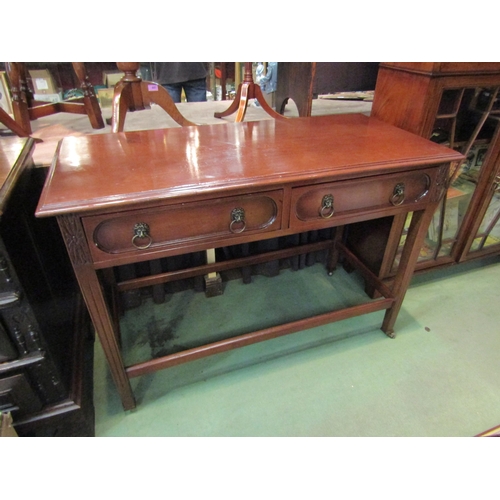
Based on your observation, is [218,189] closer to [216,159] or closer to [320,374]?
[216,159]

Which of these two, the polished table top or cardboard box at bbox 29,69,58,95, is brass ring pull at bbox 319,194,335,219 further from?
cardboard box at bbox 29,69,58,95

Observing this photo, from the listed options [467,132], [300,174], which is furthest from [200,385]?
[467,132]

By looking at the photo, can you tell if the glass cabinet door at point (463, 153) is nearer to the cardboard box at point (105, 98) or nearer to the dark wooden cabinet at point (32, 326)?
the dark wooden cabinet at point (32, 326)

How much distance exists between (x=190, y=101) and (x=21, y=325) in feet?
6.59

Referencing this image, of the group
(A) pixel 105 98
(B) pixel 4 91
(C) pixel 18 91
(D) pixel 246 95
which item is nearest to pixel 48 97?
(A) pixel 105 98

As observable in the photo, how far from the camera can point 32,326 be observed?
91 centimetres

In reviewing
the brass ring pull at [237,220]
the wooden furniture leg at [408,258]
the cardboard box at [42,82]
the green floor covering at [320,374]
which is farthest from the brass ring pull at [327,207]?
the cardboard box at [42,82]

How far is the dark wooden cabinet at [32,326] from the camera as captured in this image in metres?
0.86

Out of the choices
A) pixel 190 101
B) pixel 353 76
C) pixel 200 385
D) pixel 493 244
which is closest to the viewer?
pixel 200 385

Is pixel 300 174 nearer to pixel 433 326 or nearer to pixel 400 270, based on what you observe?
pixel 400 270

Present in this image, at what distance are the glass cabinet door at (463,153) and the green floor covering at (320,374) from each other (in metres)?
0.27

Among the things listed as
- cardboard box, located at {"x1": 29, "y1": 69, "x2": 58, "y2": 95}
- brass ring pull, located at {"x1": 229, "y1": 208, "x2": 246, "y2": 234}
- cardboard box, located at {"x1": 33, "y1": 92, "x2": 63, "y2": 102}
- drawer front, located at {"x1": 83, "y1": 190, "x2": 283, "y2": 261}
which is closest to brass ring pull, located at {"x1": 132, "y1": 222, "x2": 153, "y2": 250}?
drawer front, located at {"x1": 83, "y1": 190, "x2": 283, "y2": 261}

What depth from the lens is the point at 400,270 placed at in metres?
1.38

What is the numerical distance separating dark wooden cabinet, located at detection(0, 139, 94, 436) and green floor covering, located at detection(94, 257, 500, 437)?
0.21m
